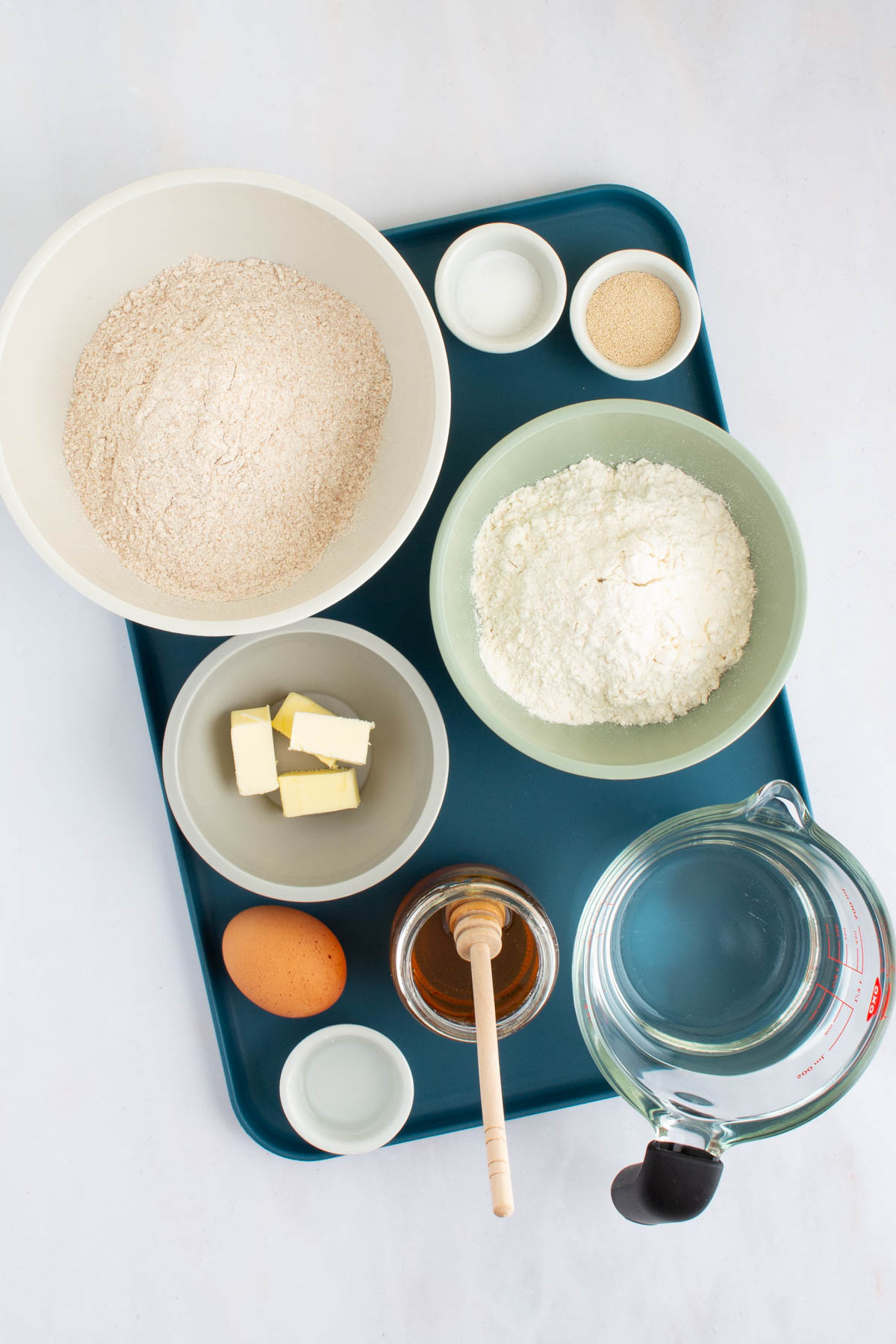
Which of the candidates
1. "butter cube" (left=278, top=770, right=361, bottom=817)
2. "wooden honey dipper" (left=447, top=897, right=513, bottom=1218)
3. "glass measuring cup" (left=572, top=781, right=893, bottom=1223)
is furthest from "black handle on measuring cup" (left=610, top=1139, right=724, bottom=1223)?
"butter cube" (left=278, top=770, right=361, bottom=817)

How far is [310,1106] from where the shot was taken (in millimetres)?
994

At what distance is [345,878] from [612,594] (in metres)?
0.42

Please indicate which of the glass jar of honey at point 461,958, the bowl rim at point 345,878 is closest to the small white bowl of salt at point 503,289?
the bowl rim at point 345,878

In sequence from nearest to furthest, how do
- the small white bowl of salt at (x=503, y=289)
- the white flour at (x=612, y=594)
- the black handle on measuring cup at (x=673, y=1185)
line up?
the black handle on measuring cup at (x=673, y=1185), the white flour at (x=612, y=594), the small white bowl of salt at (x=503, y=289)

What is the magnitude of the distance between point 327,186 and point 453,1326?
4.87 feet

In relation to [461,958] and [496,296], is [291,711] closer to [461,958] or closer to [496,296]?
[461,958]

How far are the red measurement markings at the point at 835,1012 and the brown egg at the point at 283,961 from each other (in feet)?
1.66

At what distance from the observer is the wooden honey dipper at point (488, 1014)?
0.78 meters

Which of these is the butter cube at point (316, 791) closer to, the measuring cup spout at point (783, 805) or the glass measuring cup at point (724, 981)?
the glass measuring cup at point (724, 981)

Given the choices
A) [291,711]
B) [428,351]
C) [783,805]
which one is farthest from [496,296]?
[783,805]

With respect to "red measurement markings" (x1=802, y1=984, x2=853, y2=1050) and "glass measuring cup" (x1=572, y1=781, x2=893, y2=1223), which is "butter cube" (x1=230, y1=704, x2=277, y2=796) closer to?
"glass measuring cup" (x1=572, y1=781, x2=893, y2=1223)

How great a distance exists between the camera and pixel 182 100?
1.10 m

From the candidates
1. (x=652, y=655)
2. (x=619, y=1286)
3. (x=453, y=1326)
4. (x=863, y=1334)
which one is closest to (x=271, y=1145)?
(x=453, y=1326)

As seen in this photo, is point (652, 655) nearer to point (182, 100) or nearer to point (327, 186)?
point (327, 186)
